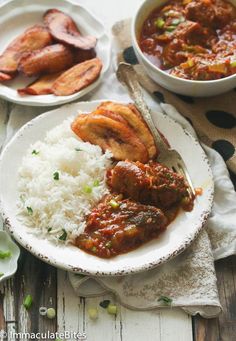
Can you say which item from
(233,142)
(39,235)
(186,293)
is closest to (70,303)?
(39,235)

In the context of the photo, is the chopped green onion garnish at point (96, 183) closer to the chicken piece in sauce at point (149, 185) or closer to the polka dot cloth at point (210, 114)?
the chicken piece in sauce at point (149, 185)

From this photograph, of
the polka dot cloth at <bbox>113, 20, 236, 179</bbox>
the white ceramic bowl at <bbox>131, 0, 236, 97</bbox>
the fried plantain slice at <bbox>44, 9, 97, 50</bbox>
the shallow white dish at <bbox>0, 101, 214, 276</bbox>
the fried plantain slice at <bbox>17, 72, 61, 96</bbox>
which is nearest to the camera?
the shallow white dish at <bbox>0, 101, 214, 276</bbox>

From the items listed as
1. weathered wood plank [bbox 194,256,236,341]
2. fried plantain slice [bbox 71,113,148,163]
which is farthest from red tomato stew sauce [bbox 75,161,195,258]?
weathered wood plank [bbox 194,256,236,341]

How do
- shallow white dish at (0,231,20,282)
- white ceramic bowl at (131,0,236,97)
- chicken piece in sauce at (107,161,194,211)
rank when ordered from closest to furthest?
1. shallow white dish at (0,231,20,282)
2. chicken piece in sauce at (107,161,194,211)
3. white ceramic bowl at (131,0,236,97)

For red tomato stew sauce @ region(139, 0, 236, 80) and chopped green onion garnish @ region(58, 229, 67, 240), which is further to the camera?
red tomato stew sauce @ region(139, 0, 236, 80)

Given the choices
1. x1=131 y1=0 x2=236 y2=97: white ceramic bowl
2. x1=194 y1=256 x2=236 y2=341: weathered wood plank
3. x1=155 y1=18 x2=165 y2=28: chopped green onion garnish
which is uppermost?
x1=155 y1=18 x2=165 y2=28: chopped green onion garnish

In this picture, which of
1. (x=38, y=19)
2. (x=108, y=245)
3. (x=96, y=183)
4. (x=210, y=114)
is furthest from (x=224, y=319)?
(x=38, y=19)

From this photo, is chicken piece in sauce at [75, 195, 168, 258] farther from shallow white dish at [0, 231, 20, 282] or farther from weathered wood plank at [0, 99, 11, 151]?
weathered wood plank at [0, 99, 11, 151]

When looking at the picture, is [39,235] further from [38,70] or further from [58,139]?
[38,70]

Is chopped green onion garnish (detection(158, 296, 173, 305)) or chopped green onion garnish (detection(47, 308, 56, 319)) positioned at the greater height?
chopped green onion garnish (detection(158, 296, 173, 305))
